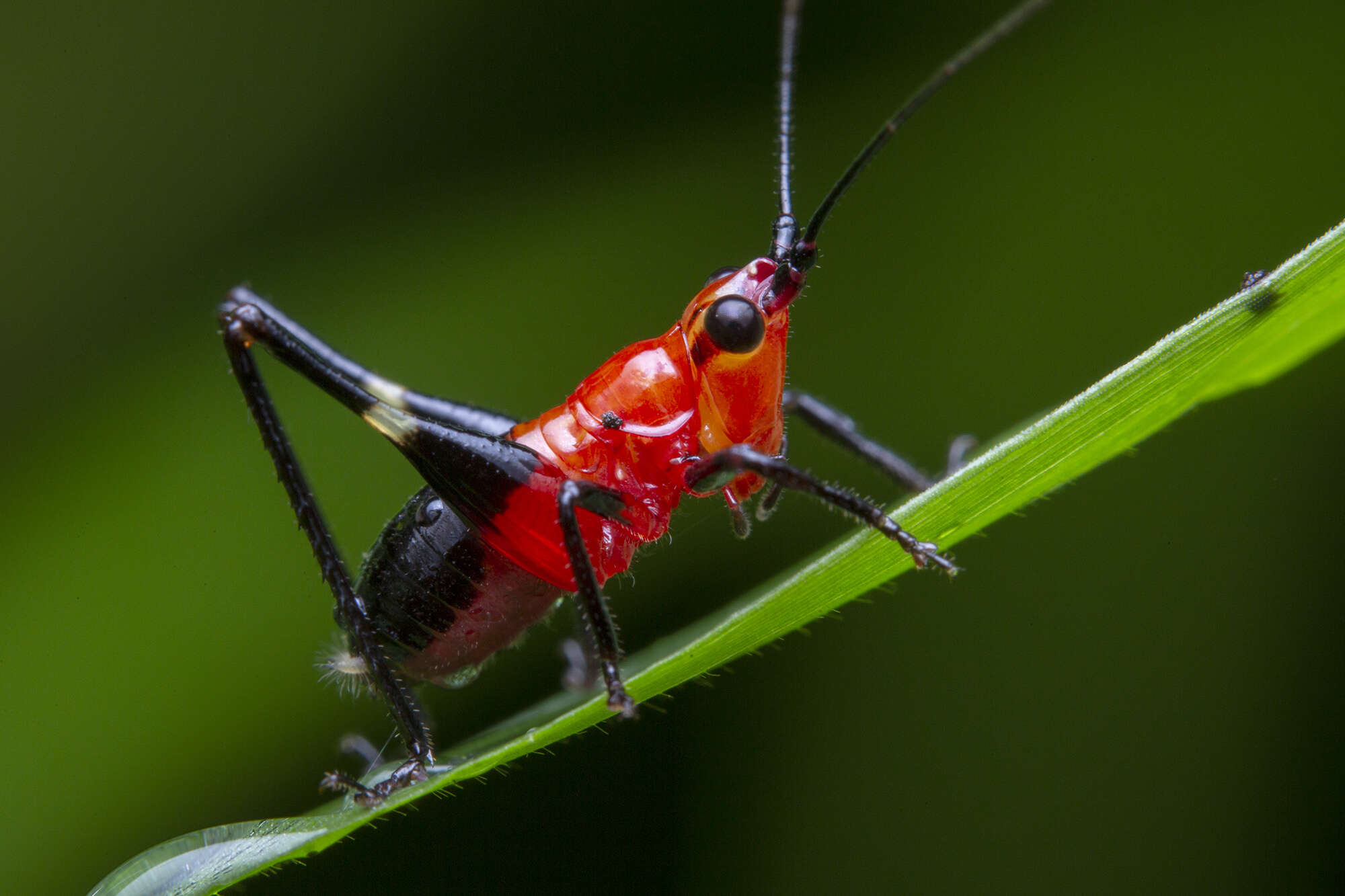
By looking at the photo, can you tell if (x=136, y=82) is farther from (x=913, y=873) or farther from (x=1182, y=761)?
(x=1182, y=761)

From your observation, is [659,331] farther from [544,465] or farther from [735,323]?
[544,465]

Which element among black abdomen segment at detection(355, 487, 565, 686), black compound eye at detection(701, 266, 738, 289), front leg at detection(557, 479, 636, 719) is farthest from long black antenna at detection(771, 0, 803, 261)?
black abdomen segment at detection(355, 487, 565, 686)

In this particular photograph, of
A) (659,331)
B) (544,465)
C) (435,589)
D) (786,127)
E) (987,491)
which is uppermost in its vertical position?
(659,331)

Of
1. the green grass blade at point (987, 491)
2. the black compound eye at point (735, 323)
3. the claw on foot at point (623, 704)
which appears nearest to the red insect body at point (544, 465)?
the black compound eye at point (735, 323)

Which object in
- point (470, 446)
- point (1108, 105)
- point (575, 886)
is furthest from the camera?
point (1108, 105)

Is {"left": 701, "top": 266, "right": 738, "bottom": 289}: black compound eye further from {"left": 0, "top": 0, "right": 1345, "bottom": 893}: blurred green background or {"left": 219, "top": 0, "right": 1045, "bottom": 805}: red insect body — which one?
{"left": 0, "top": 0, "right": 1345, "bottom": 893}: blurred green background

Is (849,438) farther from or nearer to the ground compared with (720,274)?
nearer to the ground

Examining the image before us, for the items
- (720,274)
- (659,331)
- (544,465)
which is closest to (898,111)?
(720,274)

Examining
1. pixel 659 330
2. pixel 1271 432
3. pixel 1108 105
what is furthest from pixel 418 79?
pixel 1271 432
